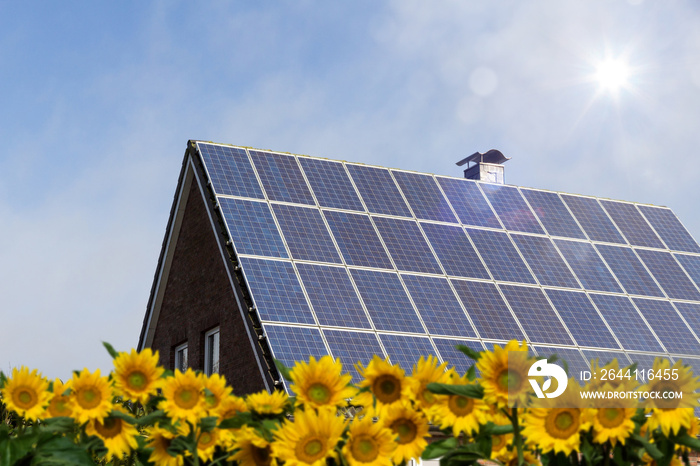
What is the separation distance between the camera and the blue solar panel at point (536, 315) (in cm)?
1628

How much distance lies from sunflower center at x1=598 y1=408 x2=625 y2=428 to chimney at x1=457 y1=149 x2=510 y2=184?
77.9 ft

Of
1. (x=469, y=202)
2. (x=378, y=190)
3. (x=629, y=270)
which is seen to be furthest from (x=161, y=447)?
(x=629, y=270)

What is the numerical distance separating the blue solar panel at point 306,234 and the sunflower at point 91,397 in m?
12.5

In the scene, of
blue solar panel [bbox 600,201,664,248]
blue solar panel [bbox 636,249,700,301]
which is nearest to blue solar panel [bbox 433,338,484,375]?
blue solar panel [bbox 636,249,700,301]

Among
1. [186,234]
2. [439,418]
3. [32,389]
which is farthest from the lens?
[186,234]

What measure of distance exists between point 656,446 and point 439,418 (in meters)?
0.87

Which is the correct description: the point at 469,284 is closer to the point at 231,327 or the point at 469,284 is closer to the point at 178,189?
the point at 231,327

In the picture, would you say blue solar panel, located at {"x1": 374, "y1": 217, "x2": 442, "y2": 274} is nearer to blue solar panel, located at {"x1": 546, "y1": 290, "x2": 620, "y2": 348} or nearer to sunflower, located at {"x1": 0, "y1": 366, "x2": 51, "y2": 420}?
blue solar panel, located at {"x1": 546, "y1": 290, "x2": 620, "y2": 348}

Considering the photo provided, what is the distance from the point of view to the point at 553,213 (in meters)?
21.2

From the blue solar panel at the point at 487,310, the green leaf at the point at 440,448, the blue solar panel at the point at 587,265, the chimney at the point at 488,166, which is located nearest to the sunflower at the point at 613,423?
the green leaf at the point at 440,448

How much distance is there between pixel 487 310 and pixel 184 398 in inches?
531

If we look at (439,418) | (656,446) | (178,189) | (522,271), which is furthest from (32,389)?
(178,189)

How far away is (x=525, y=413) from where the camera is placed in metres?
3.26

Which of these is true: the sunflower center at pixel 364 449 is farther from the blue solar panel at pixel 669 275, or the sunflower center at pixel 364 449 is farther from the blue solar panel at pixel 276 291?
the blue solar panel at pixel 669 275
